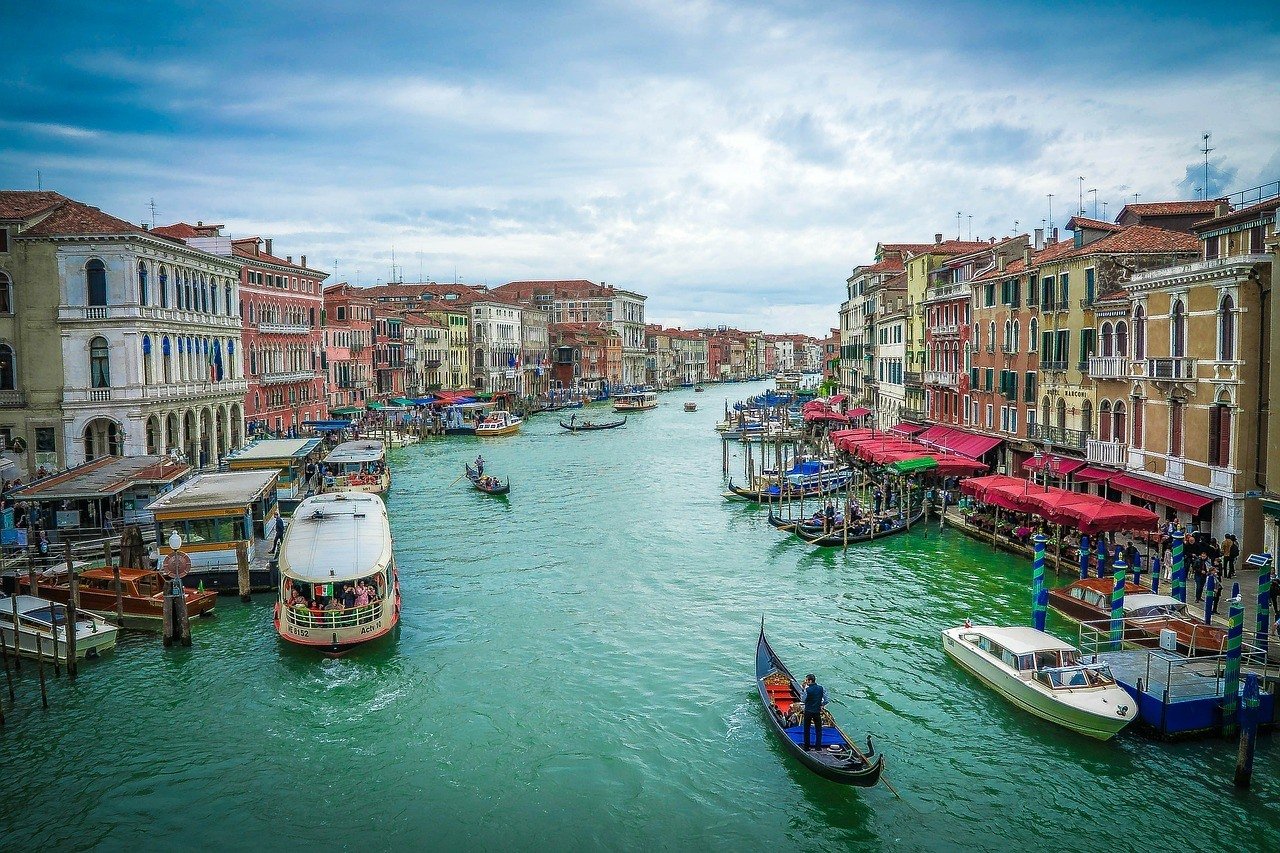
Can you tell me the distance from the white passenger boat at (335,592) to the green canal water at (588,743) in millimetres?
549

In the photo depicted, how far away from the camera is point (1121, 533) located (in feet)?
73.3

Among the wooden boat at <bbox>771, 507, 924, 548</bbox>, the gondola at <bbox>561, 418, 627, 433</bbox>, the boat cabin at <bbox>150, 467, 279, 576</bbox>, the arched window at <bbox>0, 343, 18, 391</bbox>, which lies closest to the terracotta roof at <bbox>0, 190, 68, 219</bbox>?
the arched window at <bbox>0, 343, 18, 391</bbox>

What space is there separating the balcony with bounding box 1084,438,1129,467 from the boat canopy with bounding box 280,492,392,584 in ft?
58.2

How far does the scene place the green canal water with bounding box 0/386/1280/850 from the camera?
432 inches

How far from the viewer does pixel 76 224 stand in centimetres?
2712

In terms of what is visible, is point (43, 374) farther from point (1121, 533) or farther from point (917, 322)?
point (917, 322)

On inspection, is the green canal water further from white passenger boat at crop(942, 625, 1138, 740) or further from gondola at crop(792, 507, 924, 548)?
gondola at crop(792, 507, 924, 548)

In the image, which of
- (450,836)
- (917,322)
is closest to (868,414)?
(917,322)

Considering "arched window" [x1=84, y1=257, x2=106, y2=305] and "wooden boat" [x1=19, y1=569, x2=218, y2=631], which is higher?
"arched window" [x1=84, y1=257, x2=106, y2=305]

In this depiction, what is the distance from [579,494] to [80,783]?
2392 centimetres

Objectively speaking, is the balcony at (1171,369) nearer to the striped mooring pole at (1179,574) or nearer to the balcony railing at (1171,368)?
the balcony railing at (1171,368)

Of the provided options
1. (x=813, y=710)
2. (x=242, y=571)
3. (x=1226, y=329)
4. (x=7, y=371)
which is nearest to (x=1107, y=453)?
(x=1226, y=329)

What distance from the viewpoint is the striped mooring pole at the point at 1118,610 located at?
49.3 feet

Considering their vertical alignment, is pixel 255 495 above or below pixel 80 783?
above
